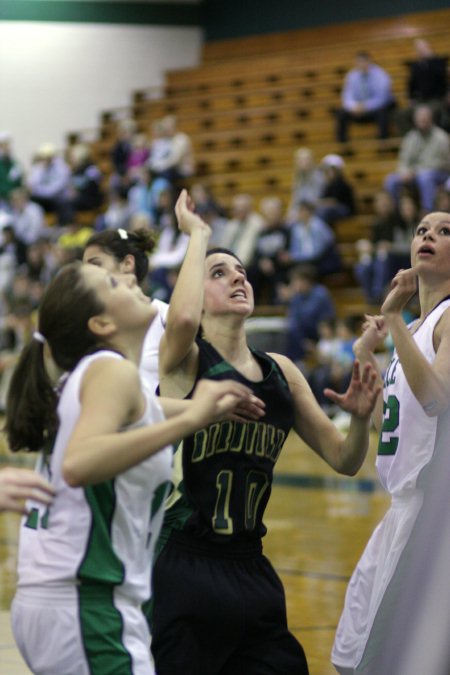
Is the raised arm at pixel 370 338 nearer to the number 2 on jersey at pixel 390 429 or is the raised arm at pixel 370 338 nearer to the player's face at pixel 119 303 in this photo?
the number 2 on jersey at pixel 390 429

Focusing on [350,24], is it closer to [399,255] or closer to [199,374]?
[399,255]

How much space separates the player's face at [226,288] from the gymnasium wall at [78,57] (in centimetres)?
1928

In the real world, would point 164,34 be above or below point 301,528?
above

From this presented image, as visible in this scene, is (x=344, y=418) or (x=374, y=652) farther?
(x=344, y=418)

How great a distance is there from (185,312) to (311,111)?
15.6 metres

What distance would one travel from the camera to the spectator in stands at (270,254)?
14.4 metres

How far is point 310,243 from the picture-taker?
46.5 feet

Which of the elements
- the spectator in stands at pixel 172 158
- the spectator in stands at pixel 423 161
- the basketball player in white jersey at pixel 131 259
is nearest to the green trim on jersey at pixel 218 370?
the basketball player in white jersey at pixel 131 259

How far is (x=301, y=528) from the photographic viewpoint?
751cm

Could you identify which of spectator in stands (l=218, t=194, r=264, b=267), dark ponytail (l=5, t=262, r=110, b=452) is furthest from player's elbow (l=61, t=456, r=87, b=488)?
spectator in stands (l=218, t=194, r=264, b=267)

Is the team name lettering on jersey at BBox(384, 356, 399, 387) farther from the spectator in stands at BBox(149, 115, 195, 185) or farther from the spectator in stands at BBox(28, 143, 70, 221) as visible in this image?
the spectator in stands at BBox(28, 143, 70, 221)

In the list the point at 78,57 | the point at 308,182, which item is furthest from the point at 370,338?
the point at 78,57

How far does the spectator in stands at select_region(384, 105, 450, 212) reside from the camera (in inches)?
534

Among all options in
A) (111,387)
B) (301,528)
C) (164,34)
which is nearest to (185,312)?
(111,387)
